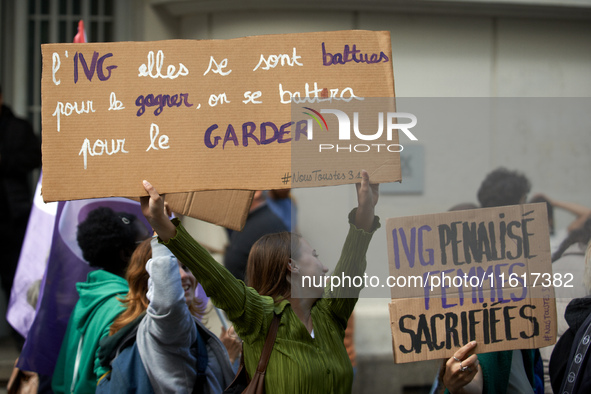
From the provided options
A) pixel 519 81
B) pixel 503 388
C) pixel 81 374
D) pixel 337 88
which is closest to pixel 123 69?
pixel 337 88

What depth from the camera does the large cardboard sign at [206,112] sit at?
2.41 metres

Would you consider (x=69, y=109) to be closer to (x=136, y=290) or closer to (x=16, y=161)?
(x=136, y=290)

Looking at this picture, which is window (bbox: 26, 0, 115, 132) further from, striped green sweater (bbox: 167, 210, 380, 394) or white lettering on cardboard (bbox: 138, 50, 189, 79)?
striped green sweater (bbox: 167, 210, 380, 394)

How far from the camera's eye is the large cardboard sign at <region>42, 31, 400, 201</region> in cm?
241

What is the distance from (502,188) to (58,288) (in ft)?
7.54

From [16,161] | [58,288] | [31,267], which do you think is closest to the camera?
[58,288]

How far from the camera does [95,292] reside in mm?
3166

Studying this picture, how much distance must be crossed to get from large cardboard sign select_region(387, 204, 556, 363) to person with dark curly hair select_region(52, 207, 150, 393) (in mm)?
1406

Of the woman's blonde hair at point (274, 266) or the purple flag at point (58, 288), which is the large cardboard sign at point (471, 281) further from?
the purple flag at point (58, 288)

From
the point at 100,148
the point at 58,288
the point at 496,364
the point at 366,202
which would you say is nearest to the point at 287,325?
the point at 366,202

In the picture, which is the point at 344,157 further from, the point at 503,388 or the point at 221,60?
the point at 503,388

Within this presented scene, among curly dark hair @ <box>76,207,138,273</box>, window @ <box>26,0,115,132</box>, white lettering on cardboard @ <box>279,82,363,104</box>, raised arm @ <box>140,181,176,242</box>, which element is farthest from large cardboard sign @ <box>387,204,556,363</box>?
window @ <box>26,0,115,132</box>

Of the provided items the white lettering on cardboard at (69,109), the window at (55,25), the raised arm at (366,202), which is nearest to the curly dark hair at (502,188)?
the raised arm at (366,202)

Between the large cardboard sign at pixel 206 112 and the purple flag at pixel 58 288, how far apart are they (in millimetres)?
1130
